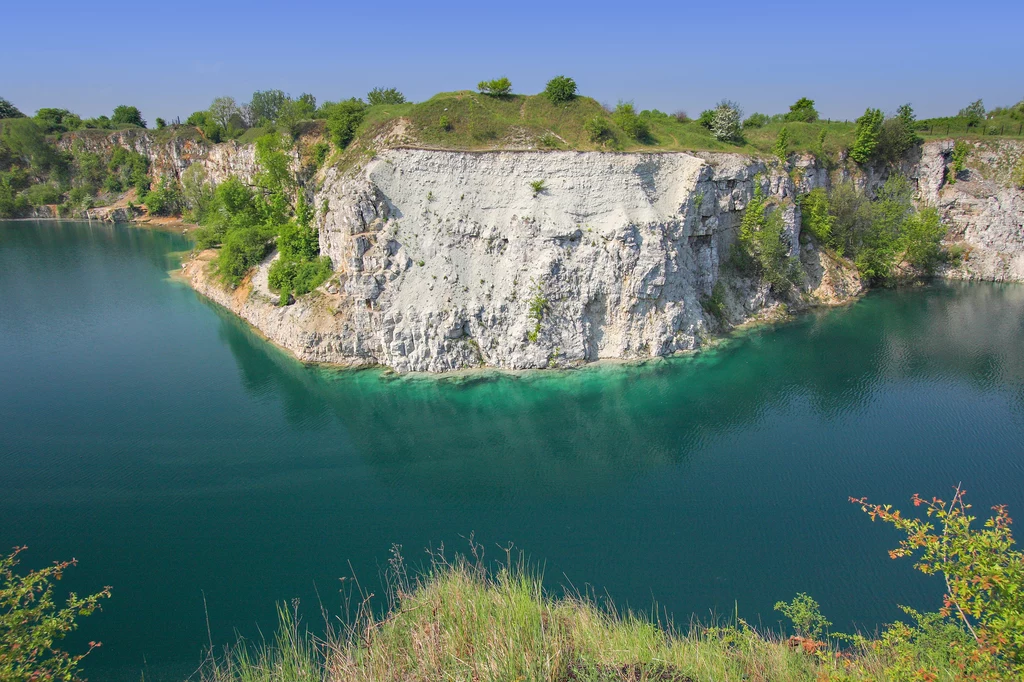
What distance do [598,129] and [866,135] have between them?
111 ft

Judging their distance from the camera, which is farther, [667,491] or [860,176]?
[860,176]

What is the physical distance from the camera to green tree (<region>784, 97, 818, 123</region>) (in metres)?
68.6

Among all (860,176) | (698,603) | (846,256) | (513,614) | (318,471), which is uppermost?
(860,176)

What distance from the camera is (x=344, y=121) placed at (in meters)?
45.9

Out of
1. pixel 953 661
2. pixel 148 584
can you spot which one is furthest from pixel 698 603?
pixel 148 584

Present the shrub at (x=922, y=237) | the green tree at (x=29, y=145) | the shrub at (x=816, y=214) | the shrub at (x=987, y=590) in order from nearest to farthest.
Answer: the shrub at (x=987, y=590) < the shrub at (x=816, y=214) < the shrub at (x=922, y=237) < the green tree at (x=29, y=145)

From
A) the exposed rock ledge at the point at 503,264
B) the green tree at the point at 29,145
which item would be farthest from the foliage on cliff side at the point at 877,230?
the green tree at the point at 29,145

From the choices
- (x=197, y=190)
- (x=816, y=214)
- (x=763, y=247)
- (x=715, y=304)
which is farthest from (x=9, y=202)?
(x=816, y=214)

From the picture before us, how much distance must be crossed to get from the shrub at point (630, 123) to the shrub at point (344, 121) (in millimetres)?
21261

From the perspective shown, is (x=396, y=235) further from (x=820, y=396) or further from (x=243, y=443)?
(x=820, y=396)

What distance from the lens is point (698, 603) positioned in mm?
19062

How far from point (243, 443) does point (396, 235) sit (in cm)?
1752

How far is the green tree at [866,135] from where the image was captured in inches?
2247

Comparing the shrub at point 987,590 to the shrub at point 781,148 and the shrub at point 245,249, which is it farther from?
the shrub at point 245,249
